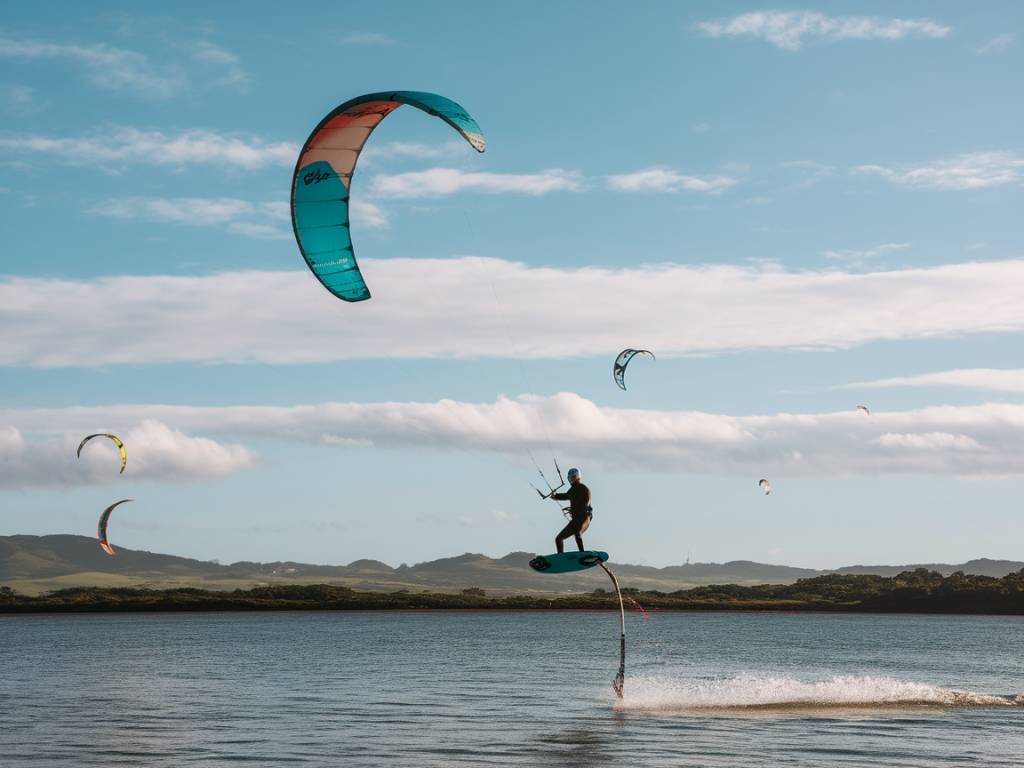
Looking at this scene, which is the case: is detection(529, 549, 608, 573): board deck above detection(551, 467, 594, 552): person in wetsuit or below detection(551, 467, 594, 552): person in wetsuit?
below

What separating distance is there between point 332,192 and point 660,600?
387ft

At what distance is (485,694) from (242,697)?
17.9ft

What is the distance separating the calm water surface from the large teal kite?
739cm

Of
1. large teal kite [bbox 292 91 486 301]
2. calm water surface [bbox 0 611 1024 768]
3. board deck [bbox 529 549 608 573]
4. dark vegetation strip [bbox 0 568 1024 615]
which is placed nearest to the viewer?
calm water surface [bbox 0 611 1024 768]

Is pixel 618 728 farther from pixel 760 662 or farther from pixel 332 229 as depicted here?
pixel 760 662

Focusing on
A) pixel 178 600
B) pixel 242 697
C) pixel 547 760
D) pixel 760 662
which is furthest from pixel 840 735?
pixel 178 600

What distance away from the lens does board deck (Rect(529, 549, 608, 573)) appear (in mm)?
17891

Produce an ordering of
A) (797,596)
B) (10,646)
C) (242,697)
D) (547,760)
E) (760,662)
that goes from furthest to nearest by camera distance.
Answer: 1. (797,596)
2. (10,646)
3. (760,662)
4. (242,697)
5. (547,760)

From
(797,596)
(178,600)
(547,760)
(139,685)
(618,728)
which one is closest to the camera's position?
(547,760)

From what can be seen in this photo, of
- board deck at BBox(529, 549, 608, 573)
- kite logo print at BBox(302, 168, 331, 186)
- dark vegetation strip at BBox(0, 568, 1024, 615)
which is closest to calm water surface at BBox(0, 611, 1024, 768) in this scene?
board deck at BBox(529, 549, 608, 573)

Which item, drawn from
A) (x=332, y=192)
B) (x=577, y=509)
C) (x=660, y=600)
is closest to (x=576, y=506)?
(x=577, y=509)

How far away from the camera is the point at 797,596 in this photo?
134 m

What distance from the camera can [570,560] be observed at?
17969mm

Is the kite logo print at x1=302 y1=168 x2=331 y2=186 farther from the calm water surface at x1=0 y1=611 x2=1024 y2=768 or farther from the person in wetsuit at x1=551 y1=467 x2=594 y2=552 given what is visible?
the calm water surface at x1=0 y1=611 x2=1024 y2=768
